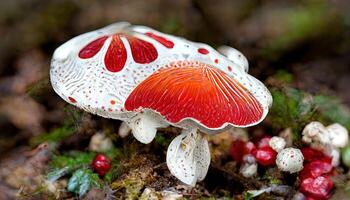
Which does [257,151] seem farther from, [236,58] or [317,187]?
[236,58]

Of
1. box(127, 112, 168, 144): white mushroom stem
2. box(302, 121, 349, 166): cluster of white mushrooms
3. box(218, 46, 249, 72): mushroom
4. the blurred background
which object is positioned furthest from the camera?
the blurred background

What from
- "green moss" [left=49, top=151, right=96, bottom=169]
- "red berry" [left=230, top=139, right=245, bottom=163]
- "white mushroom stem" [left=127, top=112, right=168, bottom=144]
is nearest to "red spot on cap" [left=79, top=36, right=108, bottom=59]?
"white mushroom stem" [left=127, top=112, right=168, bottom=144]

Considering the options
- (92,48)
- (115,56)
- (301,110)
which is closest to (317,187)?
(301,110)

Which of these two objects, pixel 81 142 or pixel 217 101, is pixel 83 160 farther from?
pixel 217 101

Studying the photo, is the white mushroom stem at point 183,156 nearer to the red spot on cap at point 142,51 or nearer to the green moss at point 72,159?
the red spot on cap at point 142,51

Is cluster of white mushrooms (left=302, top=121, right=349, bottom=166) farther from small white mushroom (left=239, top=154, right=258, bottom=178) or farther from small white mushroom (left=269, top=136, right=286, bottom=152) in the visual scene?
small white mushroom (left=239, top=154, right=258, bottom=178)

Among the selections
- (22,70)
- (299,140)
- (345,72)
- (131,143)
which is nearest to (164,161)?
(131,143)
